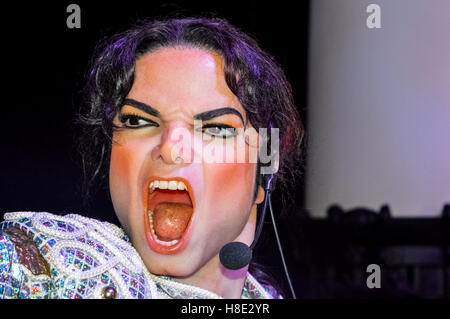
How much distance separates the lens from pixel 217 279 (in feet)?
3.71

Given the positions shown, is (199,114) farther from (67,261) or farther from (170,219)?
(67,261)

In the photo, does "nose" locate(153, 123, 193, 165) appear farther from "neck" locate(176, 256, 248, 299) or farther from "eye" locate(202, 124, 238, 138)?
"neck" locate(176, 256, 248, 299)

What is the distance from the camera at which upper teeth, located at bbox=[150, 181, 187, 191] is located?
1.04m

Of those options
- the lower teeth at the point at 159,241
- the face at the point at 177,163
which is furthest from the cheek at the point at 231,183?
the lower teeth at the point at 159,241

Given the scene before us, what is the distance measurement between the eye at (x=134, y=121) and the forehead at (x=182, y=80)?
3 cm

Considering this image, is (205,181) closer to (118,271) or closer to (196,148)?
(196,148)

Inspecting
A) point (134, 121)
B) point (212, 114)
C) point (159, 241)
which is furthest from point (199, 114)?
point (159, 241)

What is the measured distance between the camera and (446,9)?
8.42ft

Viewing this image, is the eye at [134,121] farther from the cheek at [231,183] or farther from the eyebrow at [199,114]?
the cheek at [231,183]

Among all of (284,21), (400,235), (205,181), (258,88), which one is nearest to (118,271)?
(205,181)

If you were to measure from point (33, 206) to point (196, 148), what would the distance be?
42 centimetres

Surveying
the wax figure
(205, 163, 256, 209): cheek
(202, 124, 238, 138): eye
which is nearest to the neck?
the wax figure

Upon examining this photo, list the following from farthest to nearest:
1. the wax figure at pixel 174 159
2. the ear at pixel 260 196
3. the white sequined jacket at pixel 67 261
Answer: the ear at pixel 260 196 < the wax figure at pixel 174 159 < the white sequined jacket at pixel 67 261

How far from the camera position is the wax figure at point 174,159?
1.02m
